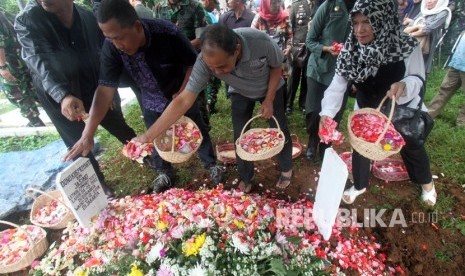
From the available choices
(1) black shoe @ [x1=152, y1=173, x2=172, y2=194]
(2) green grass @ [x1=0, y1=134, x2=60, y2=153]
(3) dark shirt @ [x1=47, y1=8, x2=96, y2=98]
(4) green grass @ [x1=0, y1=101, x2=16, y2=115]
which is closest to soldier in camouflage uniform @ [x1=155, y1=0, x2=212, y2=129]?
(3) dark shirt @ [x1=47, y1=8, x2=96, y2=98]

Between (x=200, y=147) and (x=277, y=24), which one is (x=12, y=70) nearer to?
(x=200, y=147)

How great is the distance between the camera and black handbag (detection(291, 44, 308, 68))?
4110mm

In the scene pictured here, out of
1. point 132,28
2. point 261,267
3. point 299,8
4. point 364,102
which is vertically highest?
point 132,28

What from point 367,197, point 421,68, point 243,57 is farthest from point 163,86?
point 367,197

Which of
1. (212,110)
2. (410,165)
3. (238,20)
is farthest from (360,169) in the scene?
(238,20)

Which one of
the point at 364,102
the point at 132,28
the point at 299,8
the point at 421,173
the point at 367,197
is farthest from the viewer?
the point at 299,8

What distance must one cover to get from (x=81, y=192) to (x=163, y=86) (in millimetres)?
1093

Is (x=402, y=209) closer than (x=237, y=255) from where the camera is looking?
No

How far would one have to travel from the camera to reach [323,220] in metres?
2.07

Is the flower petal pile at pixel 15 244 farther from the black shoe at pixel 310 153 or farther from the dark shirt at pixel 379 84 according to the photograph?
the dark shirt at pixel 379 84

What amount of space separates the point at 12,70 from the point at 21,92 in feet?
1.36

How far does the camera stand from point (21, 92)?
389cm

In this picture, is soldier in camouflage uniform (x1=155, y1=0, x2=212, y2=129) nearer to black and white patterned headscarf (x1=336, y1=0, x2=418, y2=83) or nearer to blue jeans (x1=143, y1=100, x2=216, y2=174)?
blue jeans (x1=143, y1=100, x2=216, y2=174)

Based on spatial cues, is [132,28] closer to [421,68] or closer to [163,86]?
[163,86]
